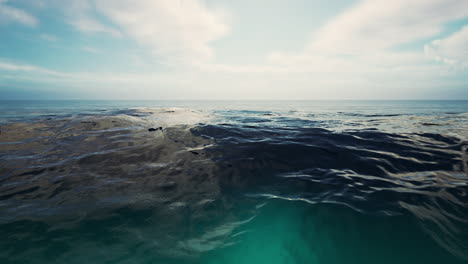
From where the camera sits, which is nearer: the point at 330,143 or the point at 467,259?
the point at 467,259

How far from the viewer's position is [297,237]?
3193mm

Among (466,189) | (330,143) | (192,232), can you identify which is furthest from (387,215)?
(330,143)

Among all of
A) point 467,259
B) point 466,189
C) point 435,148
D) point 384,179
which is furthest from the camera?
point 435,148

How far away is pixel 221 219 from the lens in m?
3.51

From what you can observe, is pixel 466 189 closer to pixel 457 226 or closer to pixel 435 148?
pixel 457 226

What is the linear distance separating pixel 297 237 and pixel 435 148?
320 inches

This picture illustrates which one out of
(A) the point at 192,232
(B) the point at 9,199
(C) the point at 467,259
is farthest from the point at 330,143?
(B) the point at 9,199

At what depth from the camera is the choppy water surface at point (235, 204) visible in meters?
2.84

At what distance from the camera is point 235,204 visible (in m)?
3.97

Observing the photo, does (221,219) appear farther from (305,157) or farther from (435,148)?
(435,148)

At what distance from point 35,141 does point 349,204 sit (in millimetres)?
12472

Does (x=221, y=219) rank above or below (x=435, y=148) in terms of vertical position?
below

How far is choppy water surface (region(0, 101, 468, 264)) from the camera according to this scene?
284 cm

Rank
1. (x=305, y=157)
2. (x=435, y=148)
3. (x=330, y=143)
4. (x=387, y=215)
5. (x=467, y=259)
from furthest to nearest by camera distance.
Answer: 1. (x=330, y=143)
2. (x=435, y=148)
3. (x=305, y=157)
4. (x=387, y=215)
5. (x=467, y=259)
